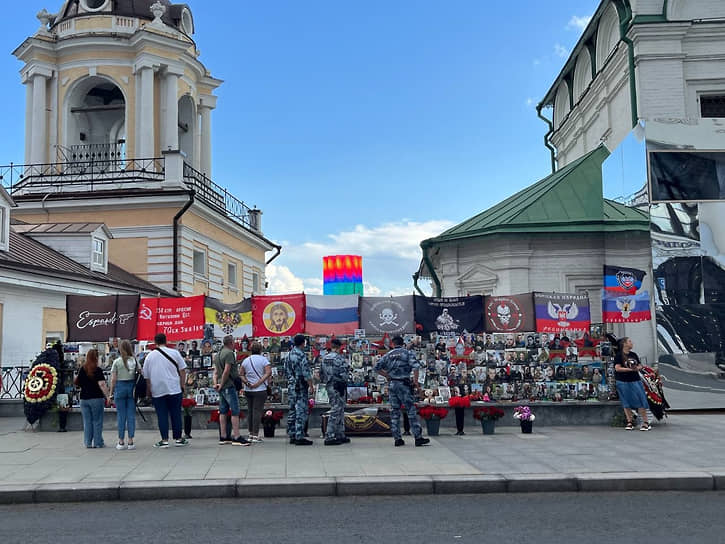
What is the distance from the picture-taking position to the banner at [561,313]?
590 inches

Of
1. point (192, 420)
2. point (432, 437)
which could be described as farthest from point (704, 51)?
point (192, 420)

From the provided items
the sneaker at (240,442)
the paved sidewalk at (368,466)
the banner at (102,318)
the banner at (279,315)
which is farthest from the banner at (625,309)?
the banner at (102,318)

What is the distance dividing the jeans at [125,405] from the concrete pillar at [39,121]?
24471mm

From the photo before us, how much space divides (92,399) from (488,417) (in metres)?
7.04

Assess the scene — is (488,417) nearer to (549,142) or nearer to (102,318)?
(102,318)

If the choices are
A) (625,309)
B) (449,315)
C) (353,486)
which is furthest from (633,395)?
Answer: (353,486)

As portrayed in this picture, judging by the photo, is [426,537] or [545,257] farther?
[545,257]

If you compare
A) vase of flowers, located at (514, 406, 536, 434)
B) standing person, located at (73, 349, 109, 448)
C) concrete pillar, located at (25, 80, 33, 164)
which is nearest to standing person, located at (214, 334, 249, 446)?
standing person, located at (73, 349, 109, 448)

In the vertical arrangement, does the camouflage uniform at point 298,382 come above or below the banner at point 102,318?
below

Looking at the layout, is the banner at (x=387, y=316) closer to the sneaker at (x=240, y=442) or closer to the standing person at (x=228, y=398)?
the standing person at (x=228, y=398)

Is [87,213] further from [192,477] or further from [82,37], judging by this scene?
[192,477]

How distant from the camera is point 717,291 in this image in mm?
17594

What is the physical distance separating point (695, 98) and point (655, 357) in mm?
7797

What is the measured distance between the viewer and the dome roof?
3397 centimetres
